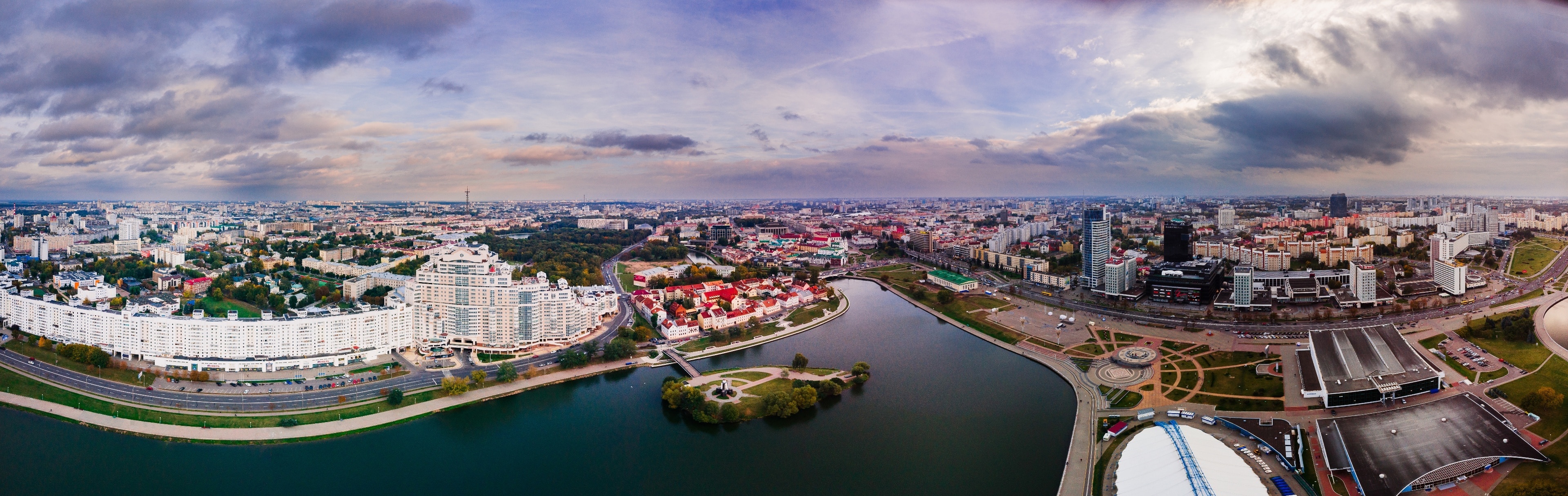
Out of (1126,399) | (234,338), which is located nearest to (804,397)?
(1126,399)

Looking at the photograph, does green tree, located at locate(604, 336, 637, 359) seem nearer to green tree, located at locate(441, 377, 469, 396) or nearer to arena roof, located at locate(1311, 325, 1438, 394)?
green tree, located at locate(441, 377, 469, 396)

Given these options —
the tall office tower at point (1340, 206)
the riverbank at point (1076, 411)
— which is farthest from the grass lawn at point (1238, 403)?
the tall office tower at point (1340, 206)

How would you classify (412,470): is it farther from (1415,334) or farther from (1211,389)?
(1415,334)

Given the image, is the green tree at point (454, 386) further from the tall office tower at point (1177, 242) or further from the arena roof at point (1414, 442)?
the tall office tower at point (1177, 242)

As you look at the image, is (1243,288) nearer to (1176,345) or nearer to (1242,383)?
(1176,345)

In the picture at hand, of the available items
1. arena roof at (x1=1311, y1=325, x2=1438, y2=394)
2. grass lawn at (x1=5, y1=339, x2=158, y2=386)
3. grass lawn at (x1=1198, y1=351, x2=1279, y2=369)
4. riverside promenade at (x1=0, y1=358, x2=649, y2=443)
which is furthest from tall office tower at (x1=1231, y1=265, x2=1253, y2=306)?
grass lawn at (x1=5, y1=339, x2=158, y2=386)

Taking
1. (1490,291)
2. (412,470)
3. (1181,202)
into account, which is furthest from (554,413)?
(1181,202)

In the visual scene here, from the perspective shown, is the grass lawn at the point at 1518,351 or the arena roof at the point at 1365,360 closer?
the arena roof at the point at 1365,360
